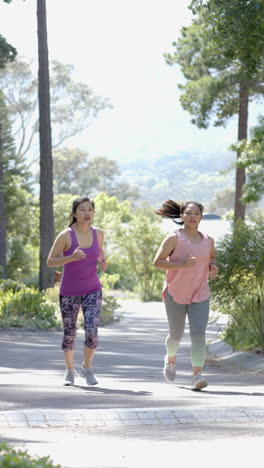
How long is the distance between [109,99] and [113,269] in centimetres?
3784

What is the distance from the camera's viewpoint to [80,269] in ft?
31.1

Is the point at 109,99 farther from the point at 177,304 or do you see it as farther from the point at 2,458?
the point at 2,458

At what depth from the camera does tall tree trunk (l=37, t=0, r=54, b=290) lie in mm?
26141

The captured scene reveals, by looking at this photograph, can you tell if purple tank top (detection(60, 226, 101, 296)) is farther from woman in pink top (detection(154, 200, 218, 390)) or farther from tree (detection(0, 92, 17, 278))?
tree (detection(0, 92, 17, 278))

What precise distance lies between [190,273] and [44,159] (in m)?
17.0

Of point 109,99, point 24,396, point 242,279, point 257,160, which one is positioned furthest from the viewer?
point 109,99

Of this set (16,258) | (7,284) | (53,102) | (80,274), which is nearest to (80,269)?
(80,274)

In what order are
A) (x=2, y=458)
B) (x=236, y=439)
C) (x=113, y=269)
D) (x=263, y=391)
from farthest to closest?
1. (x=113, y=269)
2. (x=263, y=391)
3. (x=236, y=439)
4. (x=2, y=458)

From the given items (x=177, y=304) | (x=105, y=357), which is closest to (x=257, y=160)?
(x=105, y=357)

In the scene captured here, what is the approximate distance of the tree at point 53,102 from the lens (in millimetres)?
82188

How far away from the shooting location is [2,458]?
411 centimetres

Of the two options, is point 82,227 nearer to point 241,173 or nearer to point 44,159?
point 44,159

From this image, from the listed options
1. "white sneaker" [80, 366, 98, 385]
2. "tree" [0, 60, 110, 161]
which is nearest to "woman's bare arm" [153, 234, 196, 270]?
"white sneaker" [80, 366, 98, 385]

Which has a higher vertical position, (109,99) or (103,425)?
(109,99)
